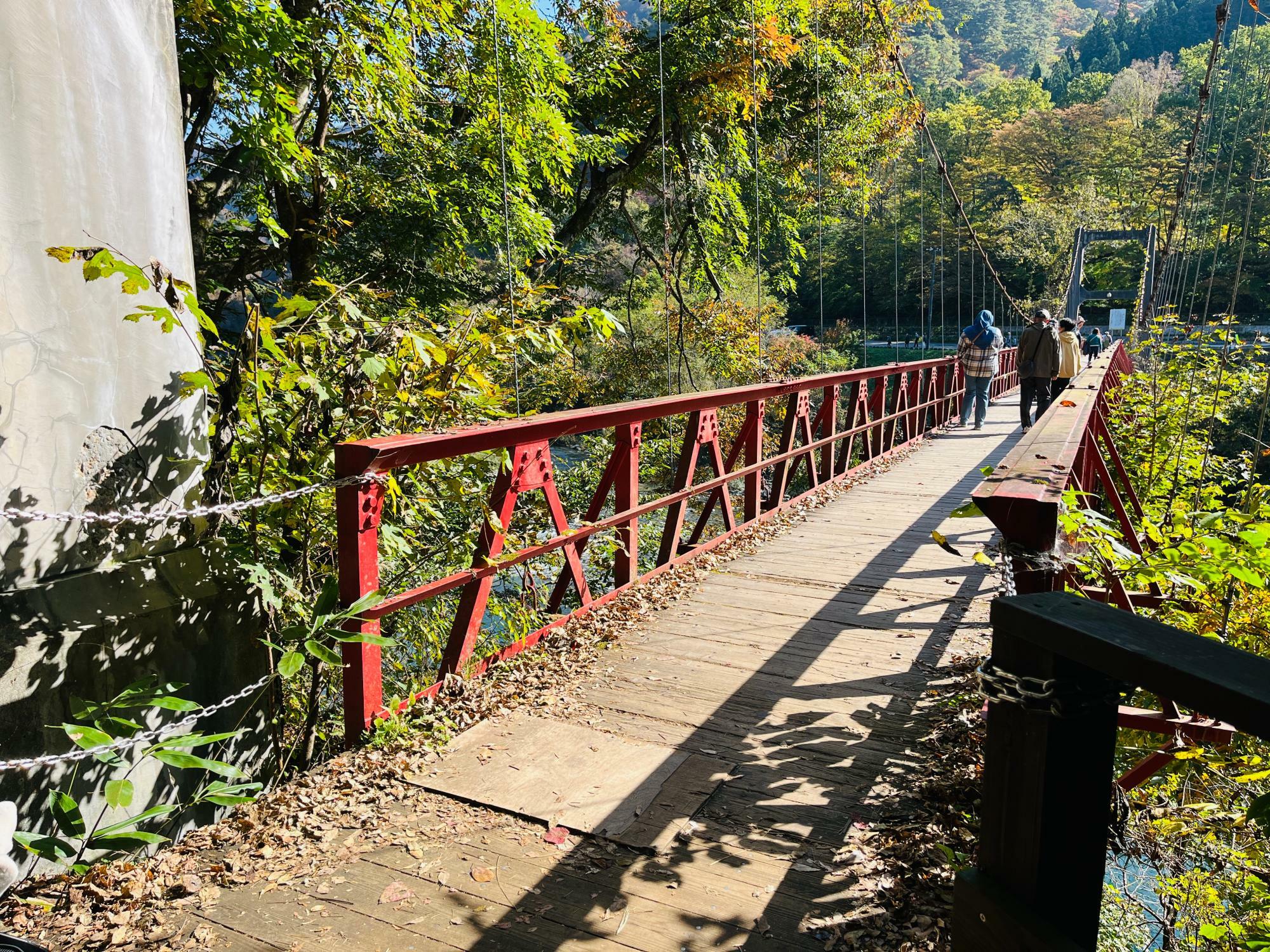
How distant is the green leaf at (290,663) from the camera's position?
2.18 m

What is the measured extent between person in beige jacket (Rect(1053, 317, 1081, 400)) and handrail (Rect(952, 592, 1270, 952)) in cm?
955

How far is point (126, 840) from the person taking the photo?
209 centimetres

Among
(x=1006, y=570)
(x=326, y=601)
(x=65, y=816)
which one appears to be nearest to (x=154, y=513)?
(x=326, y=601)

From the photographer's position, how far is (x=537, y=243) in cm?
903

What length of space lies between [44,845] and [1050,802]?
6.66ft

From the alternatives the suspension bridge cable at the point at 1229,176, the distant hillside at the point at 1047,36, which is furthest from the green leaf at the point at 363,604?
the distant hillside at the point at 1047,36


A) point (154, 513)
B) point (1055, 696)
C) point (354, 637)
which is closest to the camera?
point (1055, 696)

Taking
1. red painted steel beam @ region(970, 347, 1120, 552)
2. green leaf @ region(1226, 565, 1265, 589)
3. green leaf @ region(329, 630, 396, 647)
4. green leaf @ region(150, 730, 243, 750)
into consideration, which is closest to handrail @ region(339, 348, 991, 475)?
green leaf @ region(329, 630, 396, 647)

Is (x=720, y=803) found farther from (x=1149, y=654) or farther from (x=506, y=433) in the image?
(x=1149, y=654)

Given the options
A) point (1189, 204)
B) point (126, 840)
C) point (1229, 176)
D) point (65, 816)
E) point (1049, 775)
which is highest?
point (1189, 204)

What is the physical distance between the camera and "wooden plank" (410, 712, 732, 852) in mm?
2357

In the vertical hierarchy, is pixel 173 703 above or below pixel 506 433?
below

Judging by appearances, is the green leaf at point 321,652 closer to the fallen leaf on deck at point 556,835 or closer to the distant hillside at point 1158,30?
the fallen leaf on deck at point 556,835

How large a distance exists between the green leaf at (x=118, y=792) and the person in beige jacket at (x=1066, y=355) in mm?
9998
